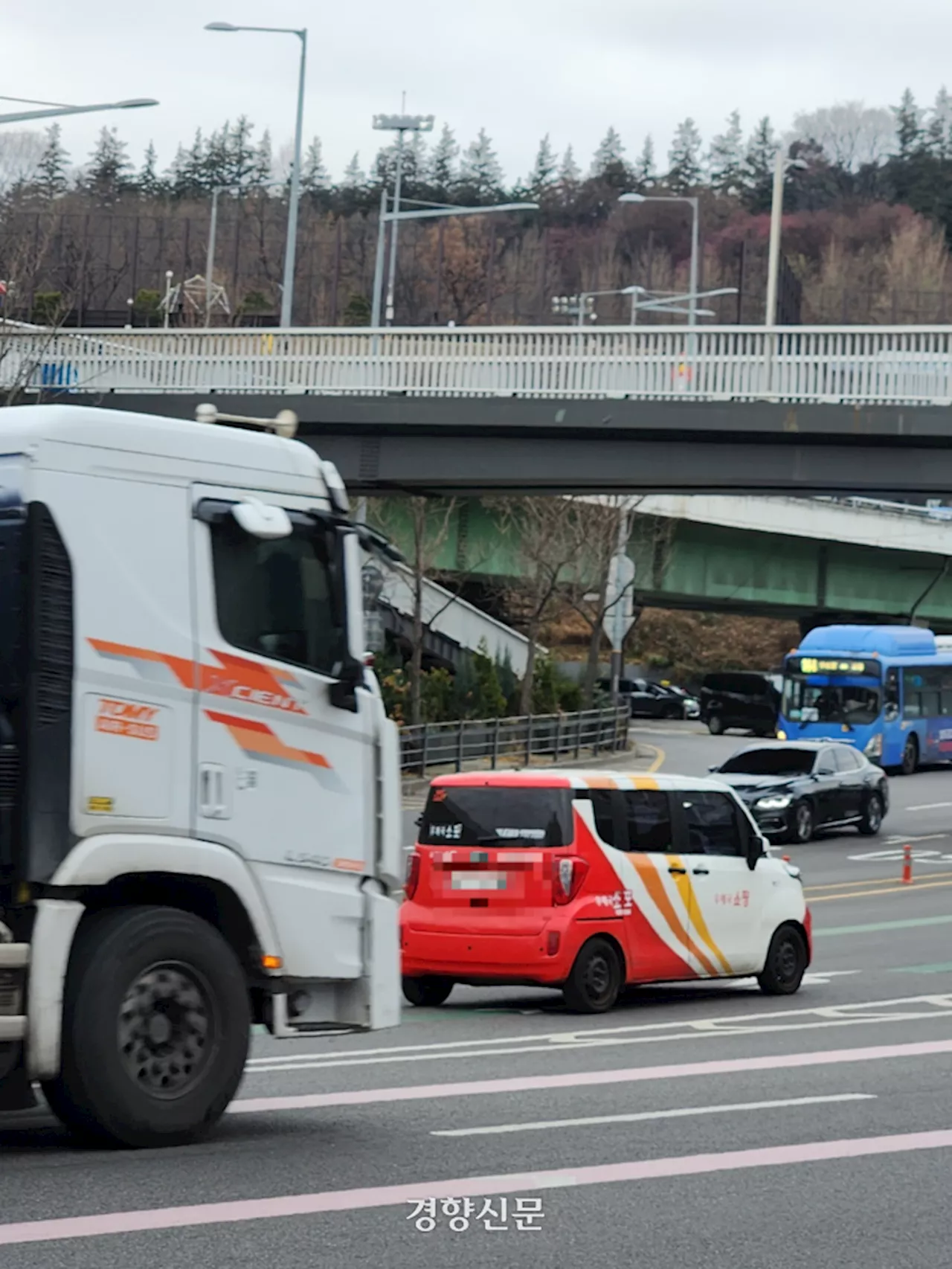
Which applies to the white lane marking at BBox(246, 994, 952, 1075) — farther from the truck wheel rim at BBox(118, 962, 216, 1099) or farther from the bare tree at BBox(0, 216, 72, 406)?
the bare tree at BBox(0, 216, 72, 406)

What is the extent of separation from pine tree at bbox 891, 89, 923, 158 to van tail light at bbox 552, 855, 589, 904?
166 m

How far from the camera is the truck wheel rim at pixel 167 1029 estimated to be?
27.0 ft

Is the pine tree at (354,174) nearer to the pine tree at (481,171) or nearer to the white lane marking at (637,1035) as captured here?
the pine tree at (481,171)

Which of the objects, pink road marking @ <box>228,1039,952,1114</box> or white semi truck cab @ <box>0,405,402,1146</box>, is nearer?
white semi truck cab @ <box>0,405,402,1146</box>

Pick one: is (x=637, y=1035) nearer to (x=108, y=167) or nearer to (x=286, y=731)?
(x=286, y=731)

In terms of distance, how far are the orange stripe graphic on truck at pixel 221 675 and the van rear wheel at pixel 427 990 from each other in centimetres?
719

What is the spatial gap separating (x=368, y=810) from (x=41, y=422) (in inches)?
93.9

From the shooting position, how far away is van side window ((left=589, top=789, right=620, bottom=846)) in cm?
1560

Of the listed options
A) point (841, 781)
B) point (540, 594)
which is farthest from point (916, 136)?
point (841, 781)

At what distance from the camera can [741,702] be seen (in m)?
63.8

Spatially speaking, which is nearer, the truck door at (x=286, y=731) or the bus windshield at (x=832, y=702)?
the truck door at (x=286, y=731)

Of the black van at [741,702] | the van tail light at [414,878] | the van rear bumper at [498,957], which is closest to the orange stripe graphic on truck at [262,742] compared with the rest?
the van rear bumper at [498,957]

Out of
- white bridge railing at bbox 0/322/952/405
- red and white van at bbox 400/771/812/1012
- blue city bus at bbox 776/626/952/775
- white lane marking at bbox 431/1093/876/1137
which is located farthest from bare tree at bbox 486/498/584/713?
white lane marking at bbox 431/1093/876/1137

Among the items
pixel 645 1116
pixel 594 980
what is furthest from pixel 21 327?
pixel 645 1116
